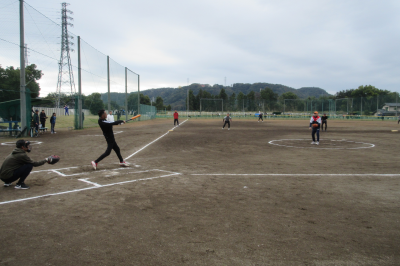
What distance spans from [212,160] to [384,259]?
25.1ft

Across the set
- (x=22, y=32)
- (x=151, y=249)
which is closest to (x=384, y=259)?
(x=151, y=249)

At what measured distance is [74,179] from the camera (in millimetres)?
7574

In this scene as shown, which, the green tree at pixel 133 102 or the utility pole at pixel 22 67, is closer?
the utility pole at pixel 22 67

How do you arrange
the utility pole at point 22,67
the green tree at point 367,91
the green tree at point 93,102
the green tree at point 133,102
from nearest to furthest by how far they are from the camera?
the utility pole at point 22,67, the green tree at point 93,102, the green tree at point 133,102, the green tree at point 367,91

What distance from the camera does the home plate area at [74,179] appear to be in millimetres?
6160

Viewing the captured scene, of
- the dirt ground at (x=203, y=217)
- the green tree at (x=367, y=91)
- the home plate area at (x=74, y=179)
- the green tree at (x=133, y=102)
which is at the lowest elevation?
the dirt ground at (x=203, y=217)

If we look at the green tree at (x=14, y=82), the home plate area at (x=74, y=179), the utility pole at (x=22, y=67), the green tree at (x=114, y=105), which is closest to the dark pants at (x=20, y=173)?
the home plate area at (x=74, y=179)

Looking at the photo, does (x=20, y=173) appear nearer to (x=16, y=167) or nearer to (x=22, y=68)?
(x=16, y=167)

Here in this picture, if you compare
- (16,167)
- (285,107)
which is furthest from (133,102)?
(16,167)

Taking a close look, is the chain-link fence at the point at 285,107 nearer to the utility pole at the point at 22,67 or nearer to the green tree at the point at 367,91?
the green tree at the point at 367,91

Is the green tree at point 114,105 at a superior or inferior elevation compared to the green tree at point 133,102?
inferior

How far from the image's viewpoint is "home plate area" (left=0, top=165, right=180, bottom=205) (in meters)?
6.16

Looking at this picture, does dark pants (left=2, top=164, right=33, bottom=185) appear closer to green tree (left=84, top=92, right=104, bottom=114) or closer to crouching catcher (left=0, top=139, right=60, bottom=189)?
crouching catcher (left=0, top=139, right=60, bottom=189)

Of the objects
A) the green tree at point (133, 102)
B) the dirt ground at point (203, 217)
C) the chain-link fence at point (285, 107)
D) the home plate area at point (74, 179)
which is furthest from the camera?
the chain-link fence at point (285, 107)
